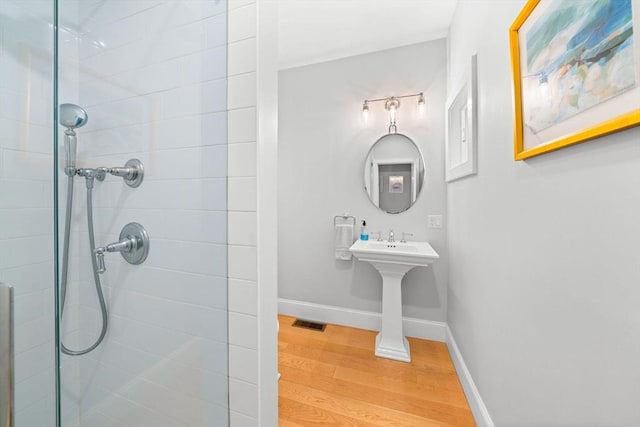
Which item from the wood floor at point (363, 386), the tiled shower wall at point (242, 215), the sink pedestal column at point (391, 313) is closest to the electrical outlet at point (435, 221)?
the sink pedestal column at point (391, 313)

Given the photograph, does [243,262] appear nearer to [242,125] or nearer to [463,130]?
[242,125]

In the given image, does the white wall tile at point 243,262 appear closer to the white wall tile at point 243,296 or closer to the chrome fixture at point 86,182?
the white wall tile at point 243,296

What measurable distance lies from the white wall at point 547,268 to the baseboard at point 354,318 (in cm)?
69

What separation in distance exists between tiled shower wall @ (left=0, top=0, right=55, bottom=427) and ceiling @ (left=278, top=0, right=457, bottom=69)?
5.45 ft

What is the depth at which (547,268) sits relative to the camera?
0.84 metres

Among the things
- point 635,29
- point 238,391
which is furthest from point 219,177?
point 635,29

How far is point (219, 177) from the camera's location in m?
0.96

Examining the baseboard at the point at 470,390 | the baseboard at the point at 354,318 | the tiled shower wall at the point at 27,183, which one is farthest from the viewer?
the baseboard at the point at 354,318

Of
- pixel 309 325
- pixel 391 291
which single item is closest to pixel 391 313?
pixel 391 291

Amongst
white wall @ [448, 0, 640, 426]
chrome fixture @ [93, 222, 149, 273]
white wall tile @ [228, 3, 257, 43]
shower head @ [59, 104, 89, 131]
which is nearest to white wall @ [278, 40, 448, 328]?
white wall @ [448, 0, 640, 426]

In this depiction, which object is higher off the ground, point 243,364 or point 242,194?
point 242,194

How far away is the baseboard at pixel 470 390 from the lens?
4.16 ft

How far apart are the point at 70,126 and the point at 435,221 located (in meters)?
2.39

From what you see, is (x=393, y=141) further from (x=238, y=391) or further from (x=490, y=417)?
(x=238, y=391)
